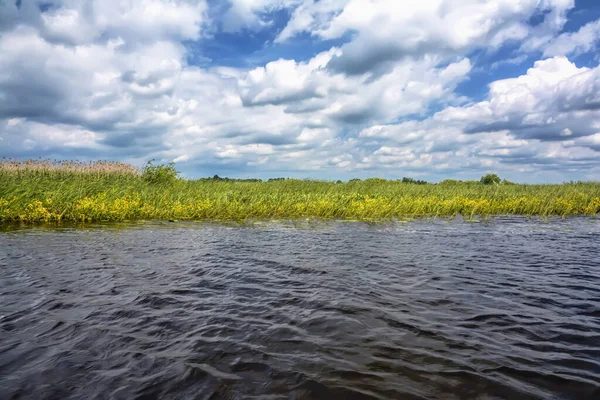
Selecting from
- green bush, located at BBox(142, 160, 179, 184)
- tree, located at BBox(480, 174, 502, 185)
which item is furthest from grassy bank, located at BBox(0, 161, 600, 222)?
tree, located at BBox(480, 174, 502, 185)

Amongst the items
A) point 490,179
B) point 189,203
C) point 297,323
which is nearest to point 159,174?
point 189,203

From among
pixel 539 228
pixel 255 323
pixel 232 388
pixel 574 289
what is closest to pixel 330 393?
pixel 232 388

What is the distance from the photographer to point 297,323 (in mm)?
5488

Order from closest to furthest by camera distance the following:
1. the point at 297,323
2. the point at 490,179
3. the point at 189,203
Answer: the point at 297,323
the point at 189,203
the point at 490,179

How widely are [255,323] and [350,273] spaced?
145 inches

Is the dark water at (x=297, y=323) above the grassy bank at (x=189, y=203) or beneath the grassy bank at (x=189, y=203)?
beneath

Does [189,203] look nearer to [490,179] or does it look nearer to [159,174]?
[159,174]

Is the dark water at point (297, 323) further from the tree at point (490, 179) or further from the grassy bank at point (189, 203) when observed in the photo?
the tree at point (490, 179)

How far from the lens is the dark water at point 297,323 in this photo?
3.84m

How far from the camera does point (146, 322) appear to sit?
5551 millimetres

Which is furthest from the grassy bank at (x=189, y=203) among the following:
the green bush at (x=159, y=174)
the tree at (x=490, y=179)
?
the tree at (x=490, y=179)

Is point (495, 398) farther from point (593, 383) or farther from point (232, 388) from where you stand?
point (232, 388)

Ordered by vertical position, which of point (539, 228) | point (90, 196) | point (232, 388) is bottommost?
point (232, 388)

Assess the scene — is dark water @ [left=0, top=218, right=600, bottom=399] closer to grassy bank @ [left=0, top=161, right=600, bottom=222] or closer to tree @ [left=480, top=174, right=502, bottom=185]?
grassy bank @ [left=0, top=161, right=600, bottom=222]
